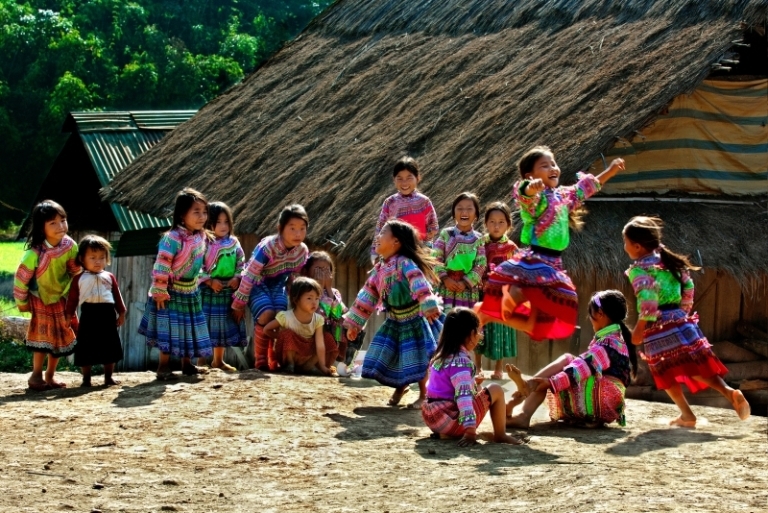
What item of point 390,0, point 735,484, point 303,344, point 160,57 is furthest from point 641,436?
point 160,57

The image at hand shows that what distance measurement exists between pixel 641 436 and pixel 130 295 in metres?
11.2

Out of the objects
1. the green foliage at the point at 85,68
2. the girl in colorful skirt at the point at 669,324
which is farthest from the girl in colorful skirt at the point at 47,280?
the green foliage at the point at 85,68

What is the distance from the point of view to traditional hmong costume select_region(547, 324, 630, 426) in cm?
784

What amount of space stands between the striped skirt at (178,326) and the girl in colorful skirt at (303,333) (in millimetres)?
619

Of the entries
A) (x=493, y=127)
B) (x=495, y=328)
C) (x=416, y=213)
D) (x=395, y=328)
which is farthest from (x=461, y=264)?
(x=493, y=127)

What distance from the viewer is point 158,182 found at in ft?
55.3

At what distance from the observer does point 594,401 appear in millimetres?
7906

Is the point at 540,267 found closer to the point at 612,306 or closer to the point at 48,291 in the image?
the point at 612,306

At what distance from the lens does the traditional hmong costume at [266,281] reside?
31.9ft

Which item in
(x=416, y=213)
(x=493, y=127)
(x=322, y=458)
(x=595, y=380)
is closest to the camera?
(x=322, y=458)

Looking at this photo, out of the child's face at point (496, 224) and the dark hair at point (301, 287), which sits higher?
the child's face at point (496, 224)

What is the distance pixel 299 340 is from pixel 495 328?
1462 mm

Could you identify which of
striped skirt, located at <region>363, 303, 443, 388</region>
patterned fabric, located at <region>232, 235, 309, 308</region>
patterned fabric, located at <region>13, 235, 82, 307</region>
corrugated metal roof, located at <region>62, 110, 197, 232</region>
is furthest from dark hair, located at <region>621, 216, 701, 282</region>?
corrugated metal roof, located at <region>62, 110, 197, 232</region>

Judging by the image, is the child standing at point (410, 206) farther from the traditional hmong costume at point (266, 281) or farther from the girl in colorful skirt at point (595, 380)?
the girl in colorful skirt at point (595, 380)
